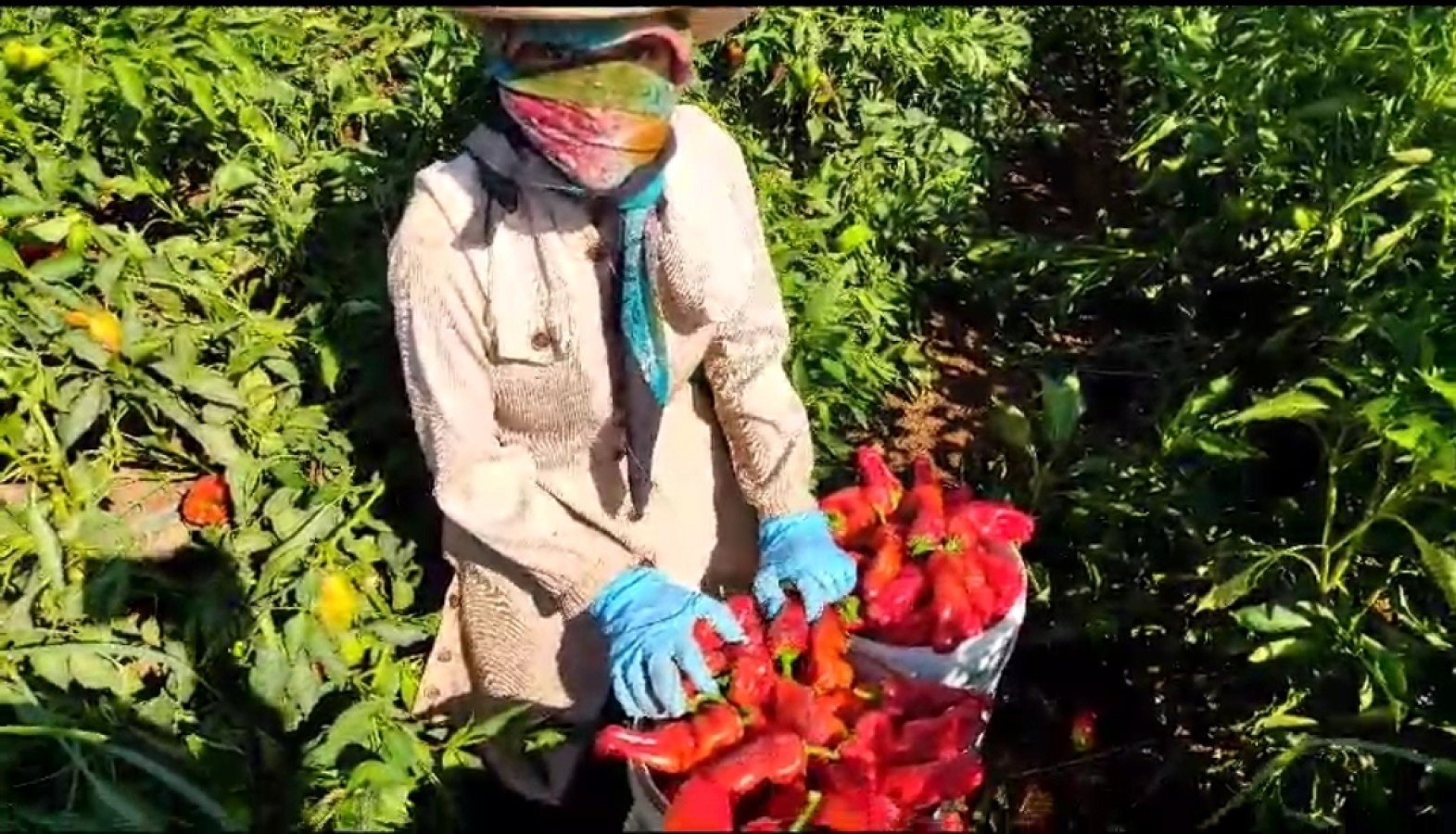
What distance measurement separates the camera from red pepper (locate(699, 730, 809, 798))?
163 centimetres

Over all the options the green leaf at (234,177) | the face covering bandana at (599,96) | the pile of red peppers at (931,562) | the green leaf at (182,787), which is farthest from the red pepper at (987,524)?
the green leaf at (234,177)

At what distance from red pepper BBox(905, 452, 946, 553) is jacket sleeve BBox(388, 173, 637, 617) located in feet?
1.39

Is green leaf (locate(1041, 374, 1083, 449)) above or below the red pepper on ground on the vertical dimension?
above

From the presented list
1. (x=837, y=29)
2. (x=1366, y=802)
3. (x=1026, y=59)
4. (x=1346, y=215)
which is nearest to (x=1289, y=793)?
(x=1366, y=802)

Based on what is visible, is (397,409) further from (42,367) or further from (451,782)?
(451,782)

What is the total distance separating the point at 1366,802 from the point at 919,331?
69.0 inches

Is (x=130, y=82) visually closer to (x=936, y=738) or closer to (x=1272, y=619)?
(x=936, y=738)

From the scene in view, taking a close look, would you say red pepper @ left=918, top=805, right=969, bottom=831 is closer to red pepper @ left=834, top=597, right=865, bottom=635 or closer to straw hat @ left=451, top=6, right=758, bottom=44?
red pepper @ left=834, top=597, right=865, bottom=635

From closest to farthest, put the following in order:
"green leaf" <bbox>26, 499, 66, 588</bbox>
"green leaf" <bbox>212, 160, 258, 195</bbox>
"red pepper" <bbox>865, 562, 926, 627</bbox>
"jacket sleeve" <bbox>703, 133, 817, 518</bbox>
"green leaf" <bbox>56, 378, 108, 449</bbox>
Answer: "red pepper" <bbox>865, 562, 926, 627</bbox> < "jacket sleeve" <bbox>703, 133, 817, 518</bbox> < "green leaf" <bbox>26, 499, 66, 588</bbox> < "green leaf" <bbox>56, 378, 108, 449</bbox> < "green leaf" <bbox>212, 160, 258, 195</bbox>

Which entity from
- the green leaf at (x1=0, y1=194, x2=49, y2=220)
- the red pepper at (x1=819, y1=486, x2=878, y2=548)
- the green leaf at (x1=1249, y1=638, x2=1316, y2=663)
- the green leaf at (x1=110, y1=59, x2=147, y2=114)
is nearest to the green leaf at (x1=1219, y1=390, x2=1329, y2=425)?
the green leaf at (x1=1249, y1=638, x2=1316, y2=663)

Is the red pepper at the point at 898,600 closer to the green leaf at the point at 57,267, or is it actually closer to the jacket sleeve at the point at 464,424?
the jacket sleeve at the point at 464,424

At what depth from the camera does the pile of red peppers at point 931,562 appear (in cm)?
203

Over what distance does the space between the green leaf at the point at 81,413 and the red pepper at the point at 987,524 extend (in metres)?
1.37

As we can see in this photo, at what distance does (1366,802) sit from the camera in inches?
77.9
